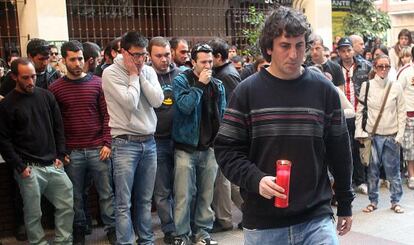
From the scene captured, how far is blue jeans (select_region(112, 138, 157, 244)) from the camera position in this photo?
4.60 m

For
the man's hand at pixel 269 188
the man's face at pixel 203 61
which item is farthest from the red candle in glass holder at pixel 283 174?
the man's face at pixel 203 61

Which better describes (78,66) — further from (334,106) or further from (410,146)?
(410,146)

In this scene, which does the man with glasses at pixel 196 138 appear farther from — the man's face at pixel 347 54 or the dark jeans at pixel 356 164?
the man's face at pixel 347 54

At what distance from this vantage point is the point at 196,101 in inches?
189

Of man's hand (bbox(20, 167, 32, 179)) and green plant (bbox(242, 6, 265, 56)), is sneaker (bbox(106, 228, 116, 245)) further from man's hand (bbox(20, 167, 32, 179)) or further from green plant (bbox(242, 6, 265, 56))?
green plant (bbox(242, 6, 265, 56))

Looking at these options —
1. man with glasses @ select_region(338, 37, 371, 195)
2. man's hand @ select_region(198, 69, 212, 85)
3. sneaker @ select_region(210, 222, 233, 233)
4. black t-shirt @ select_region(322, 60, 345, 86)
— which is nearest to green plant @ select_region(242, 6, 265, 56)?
man with glasses @ select_region(338, 37, 371, 195)

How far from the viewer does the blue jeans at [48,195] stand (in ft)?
15.7

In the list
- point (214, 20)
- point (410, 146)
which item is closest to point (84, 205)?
point (410, 146)

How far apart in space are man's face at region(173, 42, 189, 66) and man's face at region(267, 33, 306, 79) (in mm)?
3160

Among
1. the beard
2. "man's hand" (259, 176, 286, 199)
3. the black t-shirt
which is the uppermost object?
the beard

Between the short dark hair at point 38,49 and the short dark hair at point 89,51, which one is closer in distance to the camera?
the short dark hair at point 38,49

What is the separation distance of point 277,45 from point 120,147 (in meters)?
2.24

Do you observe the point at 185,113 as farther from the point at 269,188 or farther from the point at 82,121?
the point at 269,188

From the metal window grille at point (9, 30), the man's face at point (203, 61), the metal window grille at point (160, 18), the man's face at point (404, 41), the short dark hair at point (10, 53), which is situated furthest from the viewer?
the metal window grille at point (160, 18)
